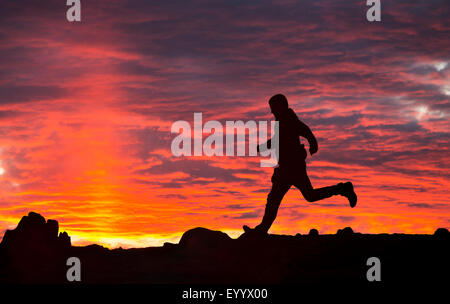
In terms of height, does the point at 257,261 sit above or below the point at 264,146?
below

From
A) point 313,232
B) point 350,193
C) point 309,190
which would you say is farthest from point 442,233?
point 309,190

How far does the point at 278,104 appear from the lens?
1145 cm

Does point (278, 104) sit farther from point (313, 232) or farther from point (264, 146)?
point (313, 232)

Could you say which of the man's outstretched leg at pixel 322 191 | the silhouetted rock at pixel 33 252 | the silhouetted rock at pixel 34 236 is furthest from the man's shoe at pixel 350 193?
the silhouetted rock at pixel 34 236

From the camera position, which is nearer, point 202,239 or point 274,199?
point 274,199

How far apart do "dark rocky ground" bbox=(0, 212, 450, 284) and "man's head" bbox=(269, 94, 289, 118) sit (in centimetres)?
263

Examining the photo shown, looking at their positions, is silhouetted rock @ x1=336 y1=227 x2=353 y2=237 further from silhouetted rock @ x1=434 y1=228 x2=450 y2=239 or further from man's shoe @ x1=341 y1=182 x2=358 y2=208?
silhouetted rock @ x1=434 y1=228 x2=450 y2=239

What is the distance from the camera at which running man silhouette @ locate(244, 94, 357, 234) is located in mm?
11391

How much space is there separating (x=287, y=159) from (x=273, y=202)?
933 mm

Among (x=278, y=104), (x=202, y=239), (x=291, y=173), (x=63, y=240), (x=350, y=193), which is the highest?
(x=278, y=104)

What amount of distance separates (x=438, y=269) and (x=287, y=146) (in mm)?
3646

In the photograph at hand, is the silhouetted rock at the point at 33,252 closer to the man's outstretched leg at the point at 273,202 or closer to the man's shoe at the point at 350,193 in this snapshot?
the man's outstretched leg at the point at 273,202

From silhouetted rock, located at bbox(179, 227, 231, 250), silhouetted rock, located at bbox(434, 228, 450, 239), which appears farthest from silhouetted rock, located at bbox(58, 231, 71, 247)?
silhouetted rock, located at bbox(434, 228, 450, 239)
